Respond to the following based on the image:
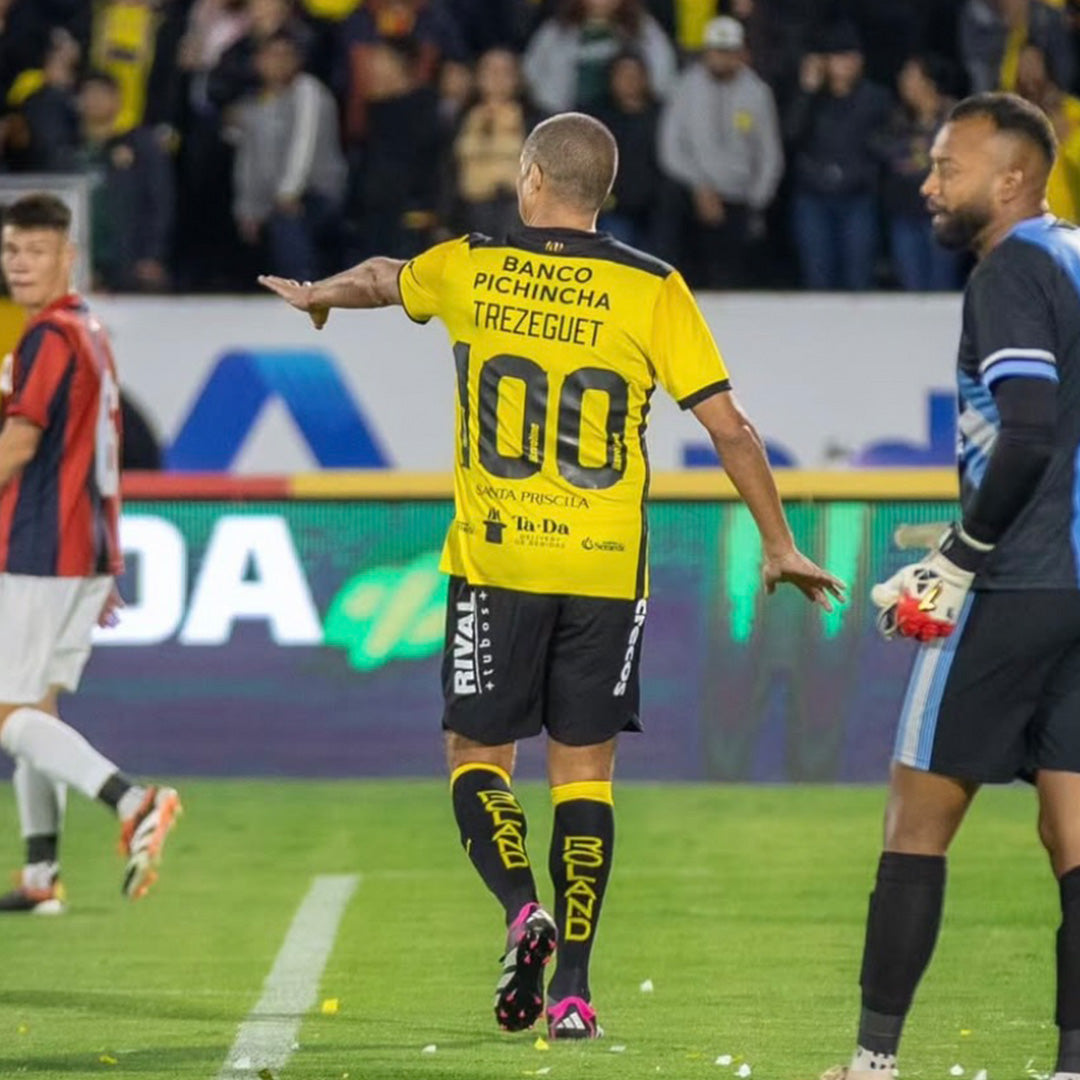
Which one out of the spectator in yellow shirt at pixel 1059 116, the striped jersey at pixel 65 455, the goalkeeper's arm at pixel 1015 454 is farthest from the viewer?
the spectator in yellow shirt at pixel 1059 116

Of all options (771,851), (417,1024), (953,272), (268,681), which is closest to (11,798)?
(268,681)

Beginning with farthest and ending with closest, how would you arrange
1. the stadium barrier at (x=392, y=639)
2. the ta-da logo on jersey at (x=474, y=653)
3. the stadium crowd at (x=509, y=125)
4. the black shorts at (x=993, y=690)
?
the stadium crowd at (x=509, y=125) → the stadium barrier at (x=392, y=639) → the ta-da logo on jersey at (x=474, y=653) → the black shorts at (x=993, y=690)

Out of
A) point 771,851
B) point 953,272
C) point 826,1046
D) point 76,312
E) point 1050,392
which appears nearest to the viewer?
point 1050,392

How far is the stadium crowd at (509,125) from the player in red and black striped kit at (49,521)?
7315 mm

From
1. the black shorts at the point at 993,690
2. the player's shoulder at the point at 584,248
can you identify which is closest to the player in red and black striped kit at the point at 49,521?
the player's shoulder at the point at 584,248

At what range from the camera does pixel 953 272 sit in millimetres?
16578

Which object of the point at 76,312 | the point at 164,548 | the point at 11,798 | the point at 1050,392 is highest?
the point at 1050,392

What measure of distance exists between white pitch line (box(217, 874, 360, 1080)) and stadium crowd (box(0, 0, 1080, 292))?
23.7 ft

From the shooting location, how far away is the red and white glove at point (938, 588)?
5438 millimetres

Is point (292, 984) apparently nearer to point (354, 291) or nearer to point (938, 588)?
point (354, 291)

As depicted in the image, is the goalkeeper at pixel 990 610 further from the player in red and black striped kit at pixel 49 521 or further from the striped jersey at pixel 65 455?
the striped jersey at pixel 65 455

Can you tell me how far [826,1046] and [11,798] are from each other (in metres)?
6.39

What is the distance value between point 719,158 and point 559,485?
10008 millimetres

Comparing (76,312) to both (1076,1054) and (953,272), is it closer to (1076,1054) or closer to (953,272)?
(1076,1054)
